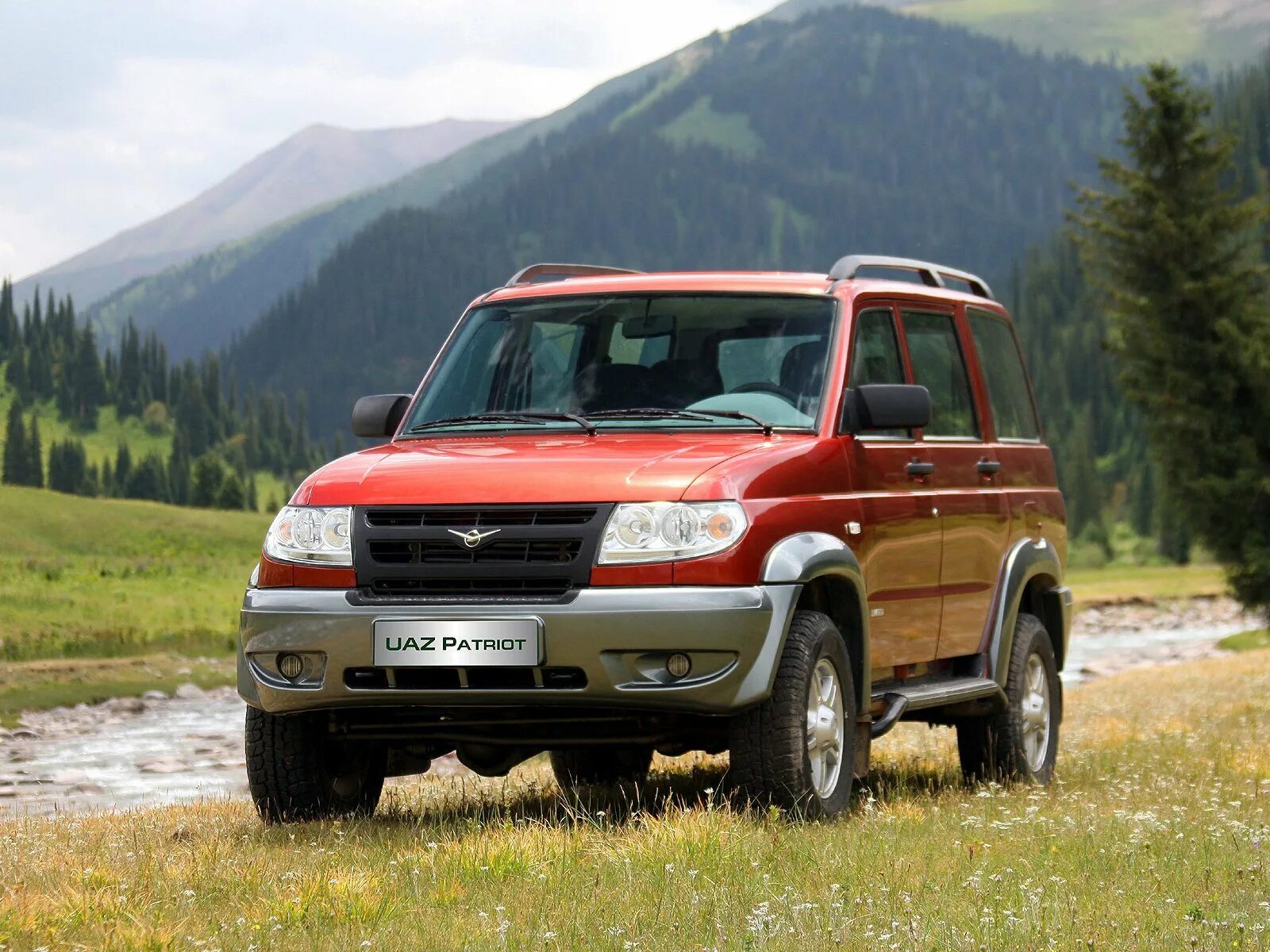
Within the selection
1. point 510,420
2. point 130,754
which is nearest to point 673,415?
point 510,420

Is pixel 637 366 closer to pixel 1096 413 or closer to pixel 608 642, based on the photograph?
pixel 608 642

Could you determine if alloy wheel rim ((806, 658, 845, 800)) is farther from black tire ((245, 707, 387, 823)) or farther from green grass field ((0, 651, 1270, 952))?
black tire ((245, 707, 387, 823))

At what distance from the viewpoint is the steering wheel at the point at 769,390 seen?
327 inches

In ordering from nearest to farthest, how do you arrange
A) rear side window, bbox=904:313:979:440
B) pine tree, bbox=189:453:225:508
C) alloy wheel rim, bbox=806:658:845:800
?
alloy wheel rim, bbox=806:658:845:800, rear side window, bbox=904:313:979:440, pine tree, bbox=189:453:225:508

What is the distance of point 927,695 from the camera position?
877 cm

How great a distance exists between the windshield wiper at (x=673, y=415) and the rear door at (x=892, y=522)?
0.50 m

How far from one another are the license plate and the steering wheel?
1913 millimetres

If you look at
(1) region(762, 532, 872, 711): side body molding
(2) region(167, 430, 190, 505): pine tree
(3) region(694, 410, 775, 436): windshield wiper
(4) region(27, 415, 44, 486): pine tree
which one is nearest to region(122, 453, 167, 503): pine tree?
(2) region(167, 430, 190, 505): pine tree

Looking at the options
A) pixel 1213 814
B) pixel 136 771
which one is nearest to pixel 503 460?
pixel 1213 814

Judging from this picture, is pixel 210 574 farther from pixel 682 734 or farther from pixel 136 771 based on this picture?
pixel 682 734

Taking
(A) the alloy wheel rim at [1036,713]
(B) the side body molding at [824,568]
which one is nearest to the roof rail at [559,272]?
(B) the side body molding at [824,568]

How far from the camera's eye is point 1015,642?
1036cm

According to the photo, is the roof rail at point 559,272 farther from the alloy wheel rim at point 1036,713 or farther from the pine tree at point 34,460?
the pine tree at point 34,460

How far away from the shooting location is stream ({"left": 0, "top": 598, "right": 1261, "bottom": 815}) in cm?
1547
